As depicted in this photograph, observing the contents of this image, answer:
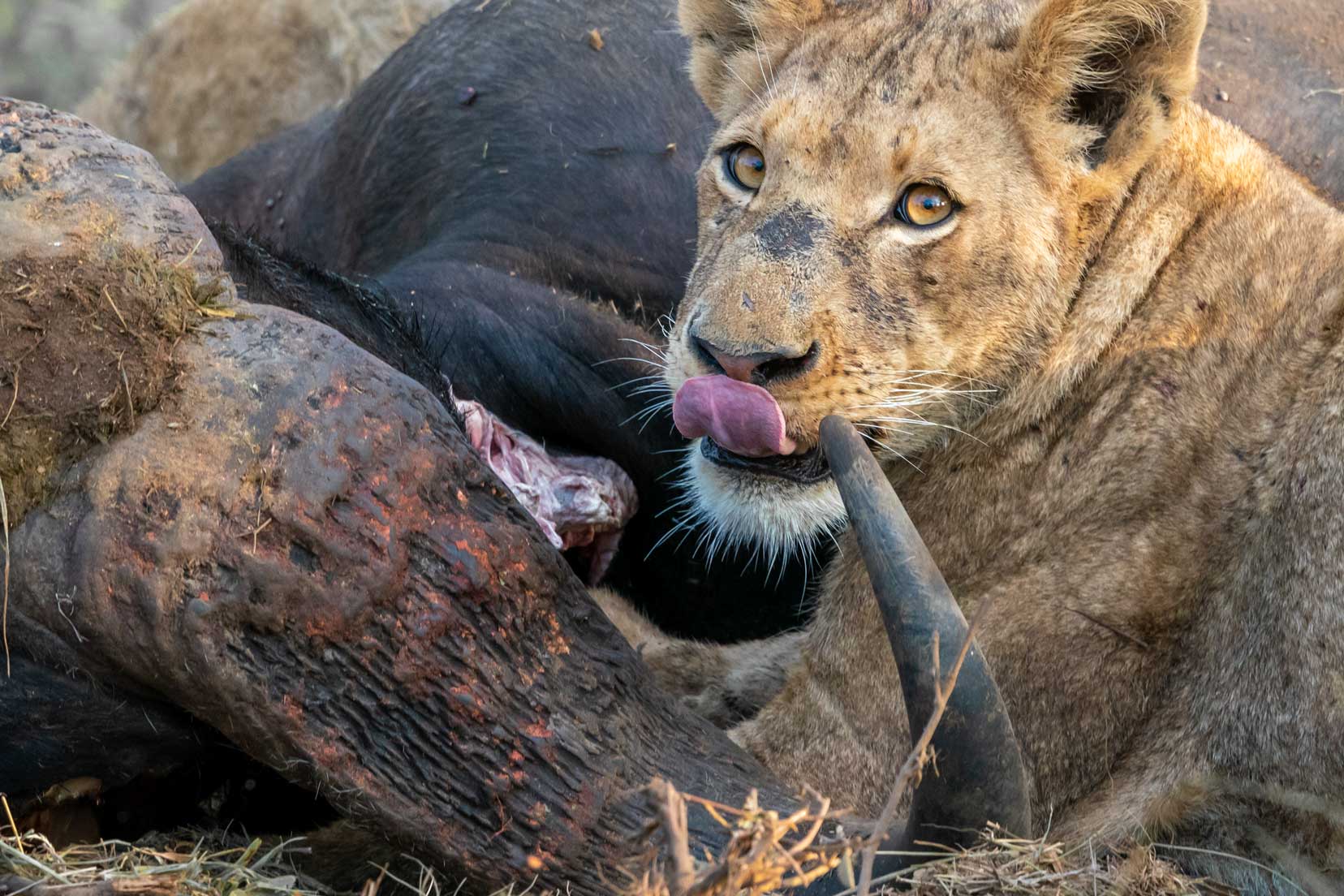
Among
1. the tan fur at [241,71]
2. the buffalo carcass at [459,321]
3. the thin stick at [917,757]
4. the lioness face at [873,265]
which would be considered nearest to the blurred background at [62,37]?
the tan fur at [241,71]

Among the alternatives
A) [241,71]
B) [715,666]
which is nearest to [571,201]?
[715,666]

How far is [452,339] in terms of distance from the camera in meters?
3.80

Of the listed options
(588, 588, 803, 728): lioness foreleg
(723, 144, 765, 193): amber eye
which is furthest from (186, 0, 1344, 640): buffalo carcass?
(723, 144, 765, 193): amber eye

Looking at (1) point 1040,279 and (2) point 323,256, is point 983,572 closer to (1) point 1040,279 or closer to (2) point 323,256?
(1) point 1040,279

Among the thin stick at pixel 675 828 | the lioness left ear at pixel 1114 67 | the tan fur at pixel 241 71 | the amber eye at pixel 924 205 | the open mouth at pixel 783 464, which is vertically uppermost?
the lioness left ear at pixel 1114 67

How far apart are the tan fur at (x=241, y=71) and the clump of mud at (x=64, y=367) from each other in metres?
4.10

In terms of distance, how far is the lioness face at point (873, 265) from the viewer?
286 centimetres

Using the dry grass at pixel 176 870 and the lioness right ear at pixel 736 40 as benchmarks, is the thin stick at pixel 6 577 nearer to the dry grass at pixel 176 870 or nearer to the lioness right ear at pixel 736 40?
the dry grass at pixel 176 870

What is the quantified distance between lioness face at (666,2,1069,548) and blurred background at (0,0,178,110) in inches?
306

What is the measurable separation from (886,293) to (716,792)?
0.93 meters

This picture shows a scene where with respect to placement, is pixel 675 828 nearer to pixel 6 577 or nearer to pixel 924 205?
pixel 6 577

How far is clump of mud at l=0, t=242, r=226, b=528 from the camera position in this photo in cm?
235

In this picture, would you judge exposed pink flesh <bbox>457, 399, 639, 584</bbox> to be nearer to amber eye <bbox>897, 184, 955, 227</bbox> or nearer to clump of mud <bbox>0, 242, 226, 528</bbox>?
amber eye <bbox>897, 184, 955, 227</bbox>

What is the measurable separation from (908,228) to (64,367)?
1.46 metres
